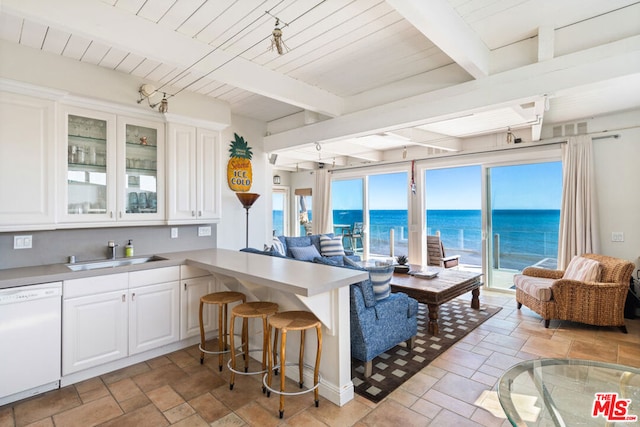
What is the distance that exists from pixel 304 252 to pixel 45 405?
3654mm

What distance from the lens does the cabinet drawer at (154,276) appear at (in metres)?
2.74

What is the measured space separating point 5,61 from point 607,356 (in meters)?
5.73

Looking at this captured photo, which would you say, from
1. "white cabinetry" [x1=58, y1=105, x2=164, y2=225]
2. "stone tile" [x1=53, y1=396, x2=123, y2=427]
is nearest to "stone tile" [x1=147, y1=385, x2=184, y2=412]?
"stone tile" [x1=53, y1=396, x2=123, y2=427]

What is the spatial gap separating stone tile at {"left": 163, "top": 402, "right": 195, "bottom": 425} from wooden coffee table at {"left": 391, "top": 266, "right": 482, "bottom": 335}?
2455mm

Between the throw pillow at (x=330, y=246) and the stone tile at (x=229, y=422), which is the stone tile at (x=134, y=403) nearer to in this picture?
the stone tile at (x=229, y=422)

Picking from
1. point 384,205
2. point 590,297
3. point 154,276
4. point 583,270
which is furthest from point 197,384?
point 384,205

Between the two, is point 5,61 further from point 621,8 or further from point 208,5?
point 621,8

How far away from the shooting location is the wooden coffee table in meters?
3.46

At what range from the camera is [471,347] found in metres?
3.18

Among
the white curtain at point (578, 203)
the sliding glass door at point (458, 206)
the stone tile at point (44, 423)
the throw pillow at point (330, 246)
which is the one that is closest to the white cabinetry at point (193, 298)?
the stone tile at point (44, 423)

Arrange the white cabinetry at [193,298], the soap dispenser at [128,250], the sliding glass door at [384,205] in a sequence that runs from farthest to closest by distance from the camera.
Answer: the sliding glass door at [384,205] → the soap dispenser at [128,250] → the white cabinetry at [193,298]

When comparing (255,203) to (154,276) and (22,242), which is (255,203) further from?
(22,242)

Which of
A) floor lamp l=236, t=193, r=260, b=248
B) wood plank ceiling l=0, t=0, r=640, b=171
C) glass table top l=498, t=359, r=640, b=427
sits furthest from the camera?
floor lamp l=236, t=193, r=260, b=248

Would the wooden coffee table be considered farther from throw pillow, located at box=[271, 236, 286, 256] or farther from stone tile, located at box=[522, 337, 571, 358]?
throw pillow, located at box=[271, 236, 286, 256]
